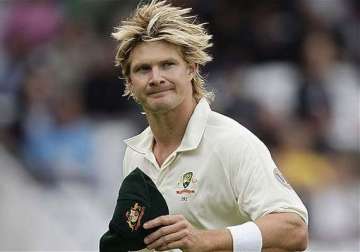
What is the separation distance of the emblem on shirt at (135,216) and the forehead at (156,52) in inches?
30.9

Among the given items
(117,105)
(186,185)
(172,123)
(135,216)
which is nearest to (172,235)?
(135,216)

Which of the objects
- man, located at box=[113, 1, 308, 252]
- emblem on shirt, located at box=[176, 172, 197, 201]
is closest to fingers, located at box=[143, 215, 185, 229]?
man, located at box=[113, 1, 308, 252]

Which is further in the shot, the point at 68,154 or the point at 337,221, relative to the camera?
the point at 68,154

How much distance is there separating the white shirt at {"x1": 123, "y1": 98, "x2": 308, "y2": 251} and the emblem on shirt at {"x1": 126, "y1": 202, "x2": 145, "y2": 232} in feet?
1.60

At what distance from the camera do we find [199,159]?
179 inches

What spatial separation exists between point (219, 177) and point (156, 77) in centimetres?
52

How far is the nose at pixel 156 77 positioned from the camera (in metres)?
4.52

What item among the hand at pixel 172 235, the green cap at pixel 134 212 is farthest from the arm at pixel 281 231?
the green cap at pixel 134 212

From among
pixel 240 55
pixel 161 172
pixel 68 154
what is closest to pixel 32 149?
pixel 68 154

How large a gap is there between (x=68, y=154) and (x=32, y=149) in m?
0.39

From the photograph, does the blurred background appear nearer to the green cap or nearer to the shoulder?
the shoulder

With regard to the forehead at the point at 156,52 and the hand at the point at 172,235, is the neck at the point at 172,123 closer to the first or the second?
the forehead at the point at 156,52

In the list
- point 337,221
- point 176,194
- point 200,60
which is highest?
point 200,60

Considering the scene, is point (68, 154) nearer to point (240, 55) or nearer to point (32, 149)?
point (32, 149)
